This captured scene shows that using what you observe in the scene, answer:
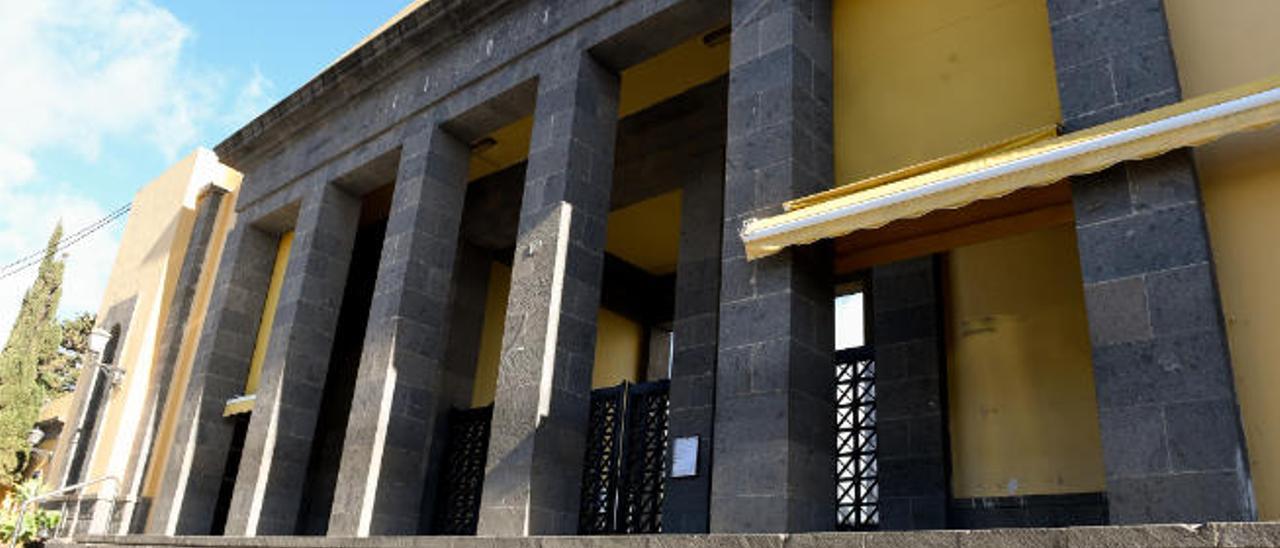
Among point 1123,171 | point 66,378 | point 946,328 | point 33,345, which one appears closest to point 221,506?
point 946,328

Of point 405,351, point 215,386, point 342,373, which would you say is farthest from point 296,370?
point 342,373

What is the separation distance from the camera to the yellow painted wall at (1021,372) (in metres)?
7.80

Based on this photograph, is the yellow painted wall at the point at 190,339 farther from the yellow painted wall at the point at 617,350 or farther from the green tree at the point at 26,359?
the green tree at the point at 26,359

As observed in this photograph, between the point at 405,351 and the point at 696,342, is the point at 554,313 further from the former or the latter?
the point at 405,351

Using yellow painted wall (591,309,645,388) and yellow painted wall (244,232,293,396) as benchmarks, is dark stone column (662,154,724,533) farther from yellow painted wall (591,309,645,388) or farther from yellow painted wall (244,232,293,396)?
yellow painted wall (244,232,293,396)

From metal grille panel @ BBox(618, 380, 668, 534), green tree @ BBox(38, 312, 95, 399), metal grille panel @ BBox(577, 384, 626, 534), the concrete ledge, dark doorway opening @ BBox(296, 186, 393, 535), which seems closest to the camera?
the concrete ledge

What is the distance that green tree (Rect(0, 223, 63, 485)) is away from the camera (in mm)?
25500

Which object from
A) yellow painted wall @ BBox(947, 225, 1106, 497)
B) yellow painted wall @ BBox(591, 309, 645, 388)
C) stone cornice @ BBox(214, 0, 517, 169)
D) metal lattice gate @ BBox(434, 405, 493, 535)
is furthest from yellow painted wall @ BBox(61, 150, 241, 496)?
yellow painted wall @ BBox(947, 225, 1106, 497)

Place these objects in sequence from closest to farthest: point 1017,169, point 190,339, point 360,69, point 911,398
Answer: point 1017,169 → point 911,398 → point 360,69 → point 190,339

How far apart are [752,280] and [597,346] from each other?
29.5 ft

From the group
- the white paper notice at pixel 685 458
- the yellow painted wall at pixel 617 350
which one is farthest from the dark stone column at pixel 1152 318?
the yellow painted wall at pixel 617 350

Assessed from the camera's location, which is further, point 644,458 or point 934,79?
point 644,458

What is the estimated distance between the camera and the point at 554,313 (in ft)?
30.9

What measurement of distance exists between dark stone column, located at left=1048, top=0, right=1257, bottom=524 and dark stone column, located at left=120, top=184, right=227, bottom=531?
14.6 metres
